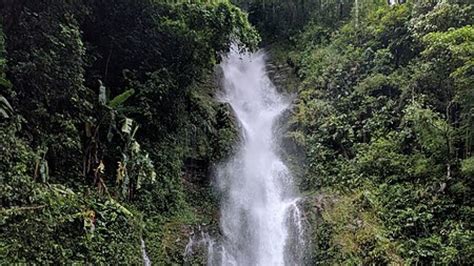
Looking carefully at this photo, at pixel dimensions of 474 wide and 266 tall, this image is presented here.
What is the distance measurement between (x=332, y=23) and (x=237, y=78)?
5509mm

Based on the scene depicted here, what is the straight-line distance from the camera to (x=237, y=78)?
70.9 ft

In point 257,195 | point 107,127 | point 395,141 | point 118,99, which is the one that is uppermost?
point 395,141

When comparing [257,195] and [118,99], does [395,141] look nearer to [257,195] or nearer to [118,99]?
[257,195]

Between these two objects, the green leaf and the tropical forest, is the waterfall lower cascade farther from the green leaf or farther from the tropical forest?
the green leaf

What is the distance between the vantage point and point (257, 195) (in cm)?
1397

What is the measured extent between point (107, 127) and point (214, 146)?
15.1 feet

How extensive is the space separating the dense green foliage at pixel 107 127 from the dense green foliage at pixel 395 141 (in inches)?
140

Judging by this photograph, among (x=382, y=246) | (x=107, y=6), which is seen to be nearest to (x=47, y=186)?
(x=107, y=6)

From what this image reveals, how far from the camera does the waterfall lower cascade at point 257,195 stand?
1173 cm

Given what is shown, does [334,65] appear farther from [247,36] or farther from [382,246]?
[382,246]

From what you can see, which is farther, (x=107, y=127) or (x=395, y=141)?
(x=395, y=141)

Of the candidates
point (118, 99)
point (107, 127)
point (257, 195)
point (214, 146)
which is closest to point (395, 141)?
point (257, 195)

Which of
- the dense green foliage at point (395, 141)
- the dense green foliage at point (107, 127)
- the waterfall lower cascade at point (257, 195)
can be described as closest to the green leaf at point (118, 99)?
the dense green foliage at point (107, 127)

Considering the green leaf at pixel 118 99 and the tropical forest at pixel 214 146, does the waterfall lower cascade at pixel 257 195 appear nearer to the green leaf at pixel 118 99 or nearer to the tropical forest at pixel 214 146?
the tropical forest at pixel 214 146
